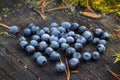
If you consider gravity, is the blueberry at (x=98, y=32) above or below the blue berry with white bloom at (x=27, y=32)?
below

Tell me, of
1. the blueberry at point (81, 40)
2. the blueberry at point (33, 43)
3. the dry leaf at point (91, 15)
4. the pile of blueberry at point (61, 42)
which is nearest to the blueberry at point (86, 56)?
the pile of blueberry at point (61, 42)

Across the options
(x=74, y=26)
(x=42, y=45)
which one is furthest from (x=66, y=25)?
(x=42, y=45)

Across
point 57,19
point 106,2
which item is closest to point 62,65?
point 57,19

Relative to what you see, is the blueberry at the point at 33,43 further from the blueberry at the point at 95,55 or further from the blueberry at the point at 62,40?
the blueberry at the point at 95,55

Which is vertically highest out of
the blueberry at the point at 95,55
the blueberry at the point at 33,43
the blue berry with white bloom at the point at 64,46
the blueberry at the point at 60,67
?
the blueberry at the point at 33,43

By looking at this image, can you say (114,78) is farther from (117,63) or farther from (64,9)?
(64,9)

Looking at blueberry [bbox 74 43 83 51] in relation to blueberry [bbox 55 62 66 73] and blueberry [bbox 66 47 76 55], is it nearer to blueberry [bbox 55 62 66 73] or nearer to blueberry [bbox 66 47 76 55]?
blueberry [bbox 66 47 76 55]

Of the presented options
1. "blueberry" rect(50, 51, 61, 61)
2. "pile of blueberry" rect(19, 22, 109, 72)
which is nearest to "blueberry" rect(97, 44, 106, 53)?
"pile of blueberry" rect(19, 22, 109, 72)

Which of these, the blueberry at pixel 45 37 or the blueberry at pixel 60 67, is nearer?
the blueberry at pixel 60 67

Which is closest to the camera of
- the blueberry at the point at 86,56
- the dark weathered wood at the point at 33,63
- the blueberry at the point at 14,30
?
the dark weathered wood at the point at 33,63
